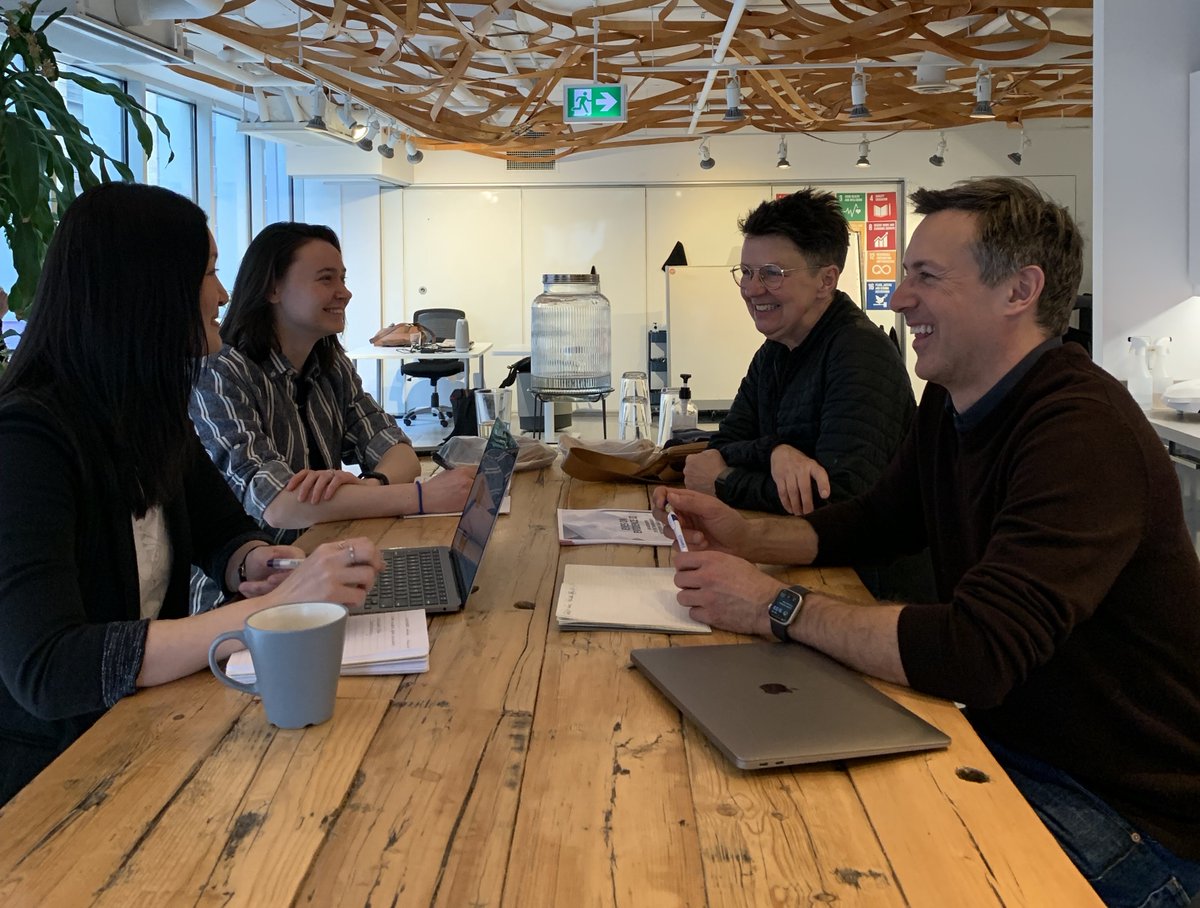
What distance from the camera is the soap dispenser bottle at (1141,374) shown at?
4.43 metres

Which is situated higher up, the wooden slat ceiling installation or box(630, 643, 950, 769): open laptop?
the wooden slat ceiling installation

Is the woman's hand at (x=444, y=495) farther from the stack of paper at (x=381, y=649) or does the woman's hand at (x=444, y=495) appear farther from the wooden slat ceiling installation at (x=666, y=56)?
the wooden slat ceiling installation at (x=666, y=56)

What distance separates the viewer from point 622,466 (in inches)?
108

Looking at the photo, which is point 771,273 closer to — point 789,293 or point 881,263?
point 789,293

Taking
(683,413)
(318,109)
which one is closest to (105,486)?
(683,413)

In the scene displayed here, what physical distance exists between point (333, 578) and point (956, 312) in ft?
3.21

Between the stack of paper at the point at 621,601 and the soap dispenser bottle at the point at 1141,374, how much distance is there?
3306mm

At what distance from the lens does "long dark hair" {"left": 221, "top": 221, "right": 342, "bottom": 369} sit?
2771mm

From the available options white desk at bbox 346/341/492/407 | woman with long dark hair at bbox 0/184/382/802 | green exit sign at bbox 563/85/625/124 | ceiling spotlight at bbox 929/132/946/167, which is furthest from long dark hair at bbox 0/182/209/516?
ceiling spotlight at bbox 929/132/946/167

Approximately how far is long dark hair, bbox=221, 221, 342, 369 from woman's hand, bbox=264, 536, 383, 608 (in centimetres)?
146

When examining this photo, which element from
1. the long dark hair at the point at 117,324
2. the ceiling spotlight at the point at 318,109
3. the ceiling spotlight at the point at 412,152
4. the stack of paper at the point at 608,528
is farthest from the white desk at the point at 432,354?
the long dark hair at the point at 117,324

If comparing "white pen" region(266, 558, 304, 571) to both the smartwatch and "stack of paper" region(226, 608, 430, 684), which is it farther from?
the smartwatch

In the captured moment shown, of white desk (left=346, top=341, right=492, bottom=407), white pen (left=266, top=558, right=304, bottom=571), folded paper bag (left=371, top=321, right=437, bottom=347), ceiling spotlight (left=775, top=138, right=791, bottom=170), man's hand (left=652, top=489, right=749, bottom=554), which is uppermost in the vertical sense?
ceiling spotlight (left=775, top=138, right=791, bottom=170)

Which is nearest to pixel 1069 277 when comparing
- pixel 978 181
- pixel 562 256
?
pixel 978 181
